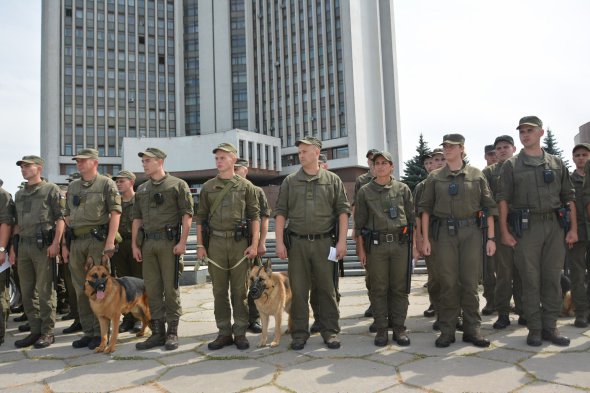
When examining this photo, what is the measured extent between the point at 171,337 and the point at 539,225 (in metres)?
4.16

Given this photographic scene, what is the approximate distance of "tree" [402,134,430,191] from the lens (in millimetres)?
33059

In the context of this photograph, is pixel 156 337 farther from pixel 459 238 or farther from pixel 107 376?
pixel 459 238

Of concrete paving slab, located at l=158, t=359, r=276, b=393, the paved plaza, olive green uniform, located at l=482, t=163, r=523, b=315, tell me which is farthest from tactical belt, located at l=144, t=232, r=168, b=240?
olive green uniform, located at l=482, t=163, r=523, b=315

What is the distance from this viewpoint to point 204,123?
200ft

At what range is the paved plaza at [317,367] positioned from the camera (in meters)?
3.54

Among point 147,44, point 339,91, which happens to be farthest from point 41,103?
point 339,91

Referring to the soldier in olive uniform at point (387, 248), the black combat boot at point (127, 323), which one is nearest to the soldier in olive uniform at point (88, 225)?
the black combat boot at point (127, 323)

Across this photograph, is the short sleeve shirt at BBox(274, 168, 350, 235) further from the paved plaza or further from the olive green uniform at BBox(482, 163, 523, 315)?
the olive green uniform at BBox(482, 163, 523, 315)

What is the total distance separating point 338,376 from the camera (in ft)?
12.4

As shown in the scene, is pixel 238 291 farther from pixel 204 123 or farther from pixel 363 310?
pixel 204 123

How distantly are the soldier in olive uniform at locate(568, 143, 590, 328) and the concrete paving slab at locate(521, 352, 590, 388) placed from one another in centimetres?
133

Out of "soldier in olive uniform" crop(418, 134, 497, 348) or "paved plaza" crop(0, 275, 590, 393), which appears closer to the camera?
"paved plaza" crop(0, 275, 590, 393)

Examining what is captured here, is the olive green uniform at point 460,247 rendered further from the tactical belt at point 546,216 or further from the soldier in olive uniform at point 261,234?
the soldier in olive uniform at point 261,234

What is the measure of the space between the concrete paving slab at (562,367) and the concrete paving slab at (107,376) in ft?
10.6
